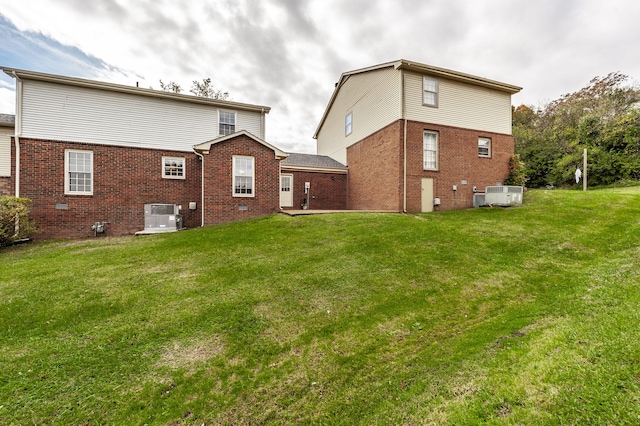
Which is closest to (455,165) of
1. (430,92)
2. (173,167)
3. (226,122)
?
(430,92)

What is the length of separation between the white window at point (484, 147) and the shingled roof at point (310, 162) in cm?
769

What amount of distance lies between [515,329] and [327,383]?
252 cm

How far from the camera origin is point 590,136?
74.4 ft

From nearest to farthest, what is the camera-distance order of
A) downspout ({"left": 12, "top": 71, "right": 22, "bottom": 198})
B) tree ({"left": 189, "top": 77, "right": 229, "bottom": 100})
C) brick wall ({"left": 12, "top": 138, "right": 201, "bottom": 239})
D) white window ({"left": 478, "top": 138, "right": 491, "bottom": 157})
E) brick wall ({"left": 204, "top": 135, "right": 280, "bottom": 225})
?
downspout ({"left": 12, "top": 71, "right": 22, "bottom": 198}), brick wall ({"left": 12, "top": 138, "right": 201, "bottom": 239}), brick wall ({"left": 204, "top": 135, "right": 280, "bottom": 225}), white window ({"left": 478, "top": 138, "right": 491, "bottom": 157}), tree ({"left": 189, "top": 77, "right": 229, "bottom": 100})

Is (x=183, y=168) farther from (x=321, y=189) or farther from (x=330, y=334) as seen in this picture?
(x=330, y=334)

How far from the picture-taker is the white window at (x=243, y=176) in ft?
38.9

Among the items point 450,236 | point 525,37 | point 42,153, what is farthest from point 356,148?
point 42,153

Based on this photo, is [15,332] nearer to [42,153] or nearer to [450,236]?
[450,236]

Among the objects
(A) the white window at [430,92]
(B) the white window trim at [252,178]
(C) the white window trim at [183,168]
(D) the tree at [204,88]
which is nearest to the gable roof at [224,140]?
(B) the white window trim at [252,178]

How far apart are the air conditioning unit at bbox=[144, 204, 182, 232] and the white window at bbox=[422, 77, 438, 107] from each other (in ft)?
43.0

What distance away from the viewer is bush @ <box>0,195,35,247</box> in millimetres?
8578

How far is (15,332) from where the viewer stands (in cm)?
354

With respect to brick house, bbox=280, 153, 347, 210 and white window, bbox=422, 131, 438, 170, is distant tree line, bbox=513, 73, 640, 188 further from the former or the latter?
brick house, bbox=280, 153, 347, 210

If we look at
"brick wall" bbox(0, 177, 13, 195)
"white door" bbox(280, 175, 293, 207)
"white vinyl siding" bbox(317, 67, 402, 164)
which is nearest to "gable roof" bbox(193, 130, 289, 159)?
"white door" bbox(280, 175, 293, 207)
